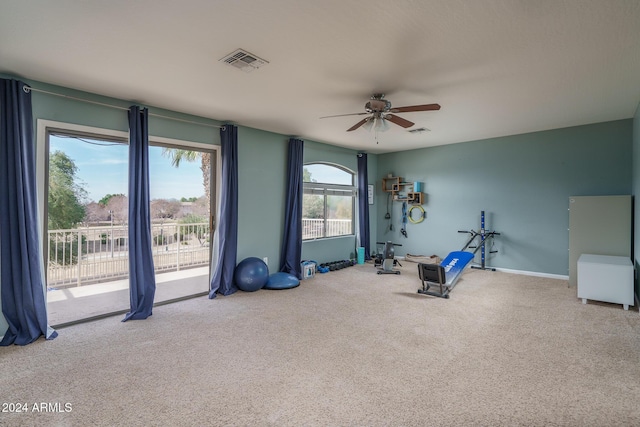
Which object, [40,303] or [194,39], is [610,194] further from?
[40,303]

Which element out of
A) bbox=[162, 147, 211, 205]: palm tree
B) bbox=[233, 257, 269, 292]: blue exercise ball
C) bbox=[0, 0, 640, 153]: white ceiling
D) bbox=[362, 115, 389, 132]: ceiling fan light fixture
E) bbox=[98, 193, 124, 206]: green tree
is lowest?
bbox=[233, 257, 269, 292]: blue exercise ball

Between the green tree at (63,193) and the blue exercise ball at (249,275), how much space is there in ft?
7.52

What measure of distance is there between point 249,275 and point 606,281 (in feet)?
16.6

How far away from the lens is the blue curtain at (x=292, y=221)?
5.80 m

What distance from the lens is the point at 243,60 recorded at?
2.86 m

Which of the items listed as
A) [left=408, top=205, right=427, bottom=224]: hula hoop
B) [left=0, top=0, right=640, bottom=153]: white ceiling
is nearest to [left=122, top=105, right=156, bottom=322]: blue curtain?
[left=0, top=0, right=640, bottom=153]: white ceiling

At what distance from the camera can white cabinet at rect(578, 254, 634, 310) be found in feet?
12.9

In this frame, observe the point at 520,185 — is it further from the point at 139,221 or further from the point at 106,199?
the point at 106,199

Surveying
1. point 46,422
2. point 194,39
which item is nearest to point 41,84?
point 194,39

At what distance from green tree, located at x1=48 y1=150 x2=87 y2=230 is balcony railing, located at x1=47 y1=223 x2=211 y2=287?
390 millimetres

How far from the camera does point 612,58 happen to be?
9.34 feet

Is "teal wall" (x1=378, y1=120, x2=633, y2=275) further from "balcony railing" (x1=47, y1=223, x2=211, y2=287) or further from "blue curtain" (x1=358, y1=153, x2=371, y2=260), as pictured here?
"balcony railing" (x1=47, y1=223, x2=211, y2=287)

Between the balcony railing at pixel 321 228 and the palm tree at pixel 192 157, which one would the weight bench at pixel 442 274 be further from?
the palm tree at pixel 192 157

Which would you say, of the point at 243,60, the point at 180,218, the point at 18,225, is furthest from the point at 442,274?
the point at 18,225
